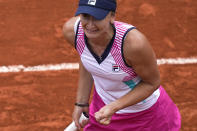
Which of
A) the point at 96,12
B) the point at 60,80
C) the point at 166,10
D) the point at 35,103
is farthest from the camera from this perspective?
the point at 166,10

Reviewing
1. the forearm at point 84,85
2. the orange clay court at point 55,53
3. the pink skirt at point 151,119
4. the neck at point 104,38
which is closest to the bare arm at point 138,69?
the neck at point 104,38

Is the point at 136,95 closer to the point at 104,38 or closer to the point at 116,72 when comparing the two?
the point at 116,72

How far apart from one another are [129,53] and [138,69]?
145mm

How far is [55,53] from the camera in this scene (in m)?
5.48

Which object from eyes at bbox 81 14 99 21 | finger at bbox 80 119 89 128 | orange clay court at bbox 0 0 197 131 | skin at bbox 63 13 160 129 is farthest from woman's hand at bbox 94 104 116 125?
orange clay court at bbox 0 0 197 131

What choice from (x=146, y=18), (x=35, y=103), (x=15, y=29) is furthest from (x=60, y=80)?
(x=146, y=18)

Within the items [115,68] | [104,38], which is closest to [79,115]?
[115,68]

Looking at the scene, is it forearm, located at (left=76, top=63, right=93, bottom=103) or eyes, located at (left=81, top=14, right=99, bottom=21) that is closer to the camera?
eyes, located at (left=81, top=14, right=99, bottom=21)

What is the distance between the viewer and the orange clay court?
459cm

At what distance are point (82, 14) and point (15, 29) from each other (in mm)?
3791

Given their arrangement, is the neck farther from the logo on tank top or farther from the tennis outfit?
the logo on tank top

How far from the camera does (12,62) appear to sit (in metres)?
5.33

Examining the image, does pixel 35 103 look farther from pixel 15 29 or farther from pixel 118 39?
pixel 118 39

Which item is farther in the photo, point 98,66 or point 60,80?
point 60,80
